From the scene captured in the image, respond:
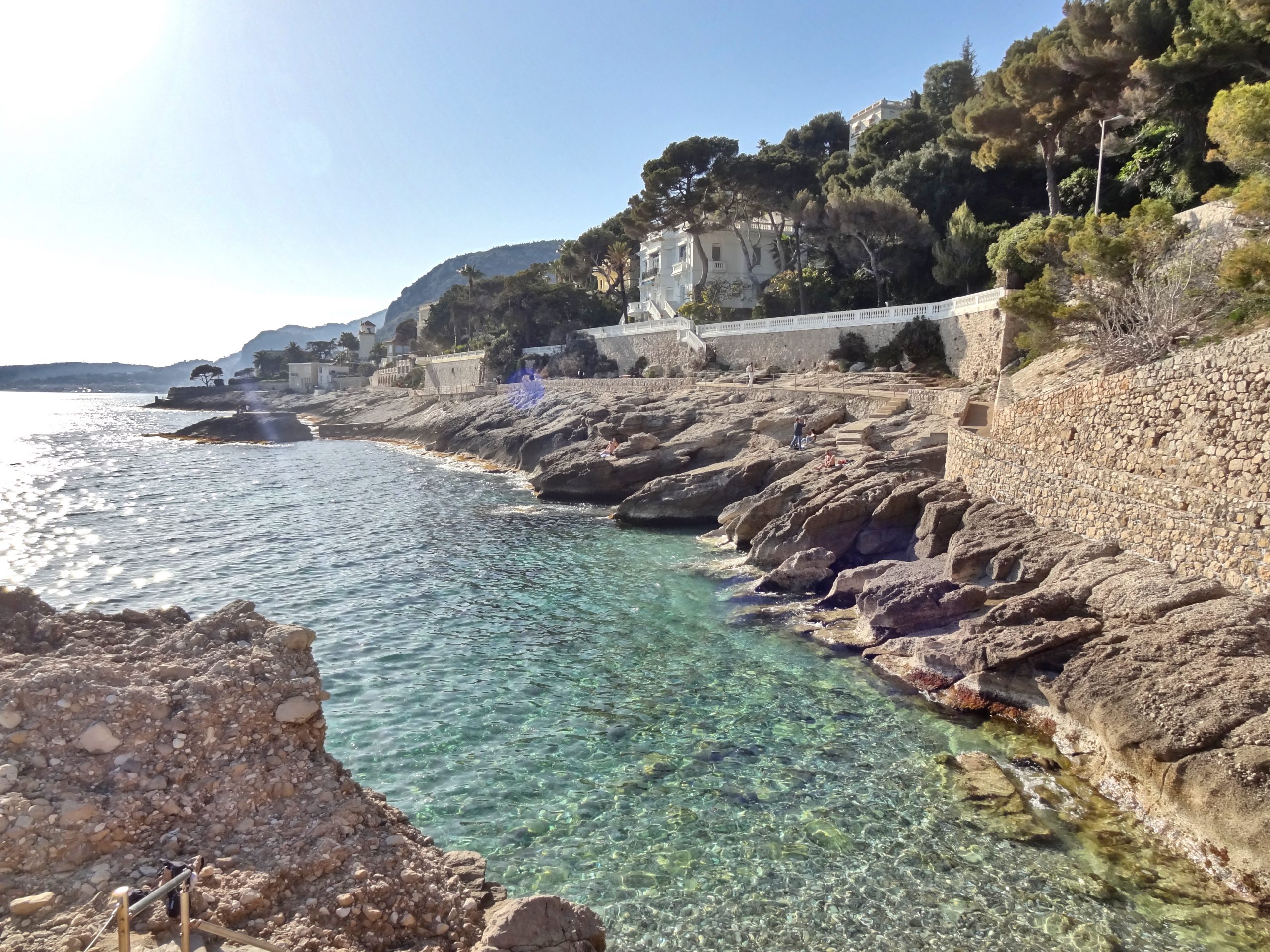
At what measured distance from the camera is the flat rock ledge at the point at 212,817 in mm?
4312

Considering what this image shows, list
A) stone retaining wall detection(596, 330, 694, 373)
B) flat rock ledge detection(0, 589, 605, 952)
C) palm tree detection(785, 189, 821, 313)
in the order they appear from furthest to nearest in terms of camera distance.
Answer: stone retaining wall detection(596, 330, 694, 373)
palm tree detection(785, 189, 821, 313)
flat rock ledge detection(0, 589, 605, 952)

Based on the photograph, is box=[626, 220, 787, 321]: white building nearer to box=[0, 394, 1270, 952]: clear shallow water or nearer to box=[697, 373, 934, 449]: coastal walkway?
box=[697, 373, 934, 449]: coastal walkway

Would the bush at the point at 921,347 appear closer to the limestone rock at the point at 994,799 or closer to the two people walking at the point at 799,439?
the two people walking at the point at 799,439

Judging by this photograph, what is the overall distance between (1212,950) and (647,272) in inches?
2449

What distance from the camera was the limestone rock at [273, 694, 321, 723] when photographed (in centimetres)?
571

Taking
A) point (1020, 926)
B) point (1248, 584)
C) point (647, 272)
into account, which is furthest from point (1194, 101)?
point (647, 272)

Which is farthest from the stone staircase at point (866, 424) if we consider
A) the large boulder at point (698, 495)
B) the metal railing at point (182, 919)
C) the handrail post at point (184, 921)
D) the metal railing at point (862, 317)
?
the handrail post at point (184, 921)

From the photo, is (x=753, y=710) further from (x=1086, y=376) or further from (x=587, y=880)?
(x=1086, y=376)

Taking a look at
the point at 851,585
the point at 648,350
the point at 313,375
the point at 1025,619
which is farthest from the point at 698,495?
the point at 313,375

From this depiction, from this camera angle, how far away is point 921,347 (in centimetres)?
3275

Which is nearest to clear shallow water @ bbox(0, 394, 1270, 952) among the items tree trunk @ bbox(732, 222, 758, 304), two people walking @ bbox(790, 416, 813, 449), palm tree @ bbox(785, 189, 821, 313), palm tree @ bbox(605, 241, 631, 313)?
two people walking @ bbox(790, 416, 813, 449)

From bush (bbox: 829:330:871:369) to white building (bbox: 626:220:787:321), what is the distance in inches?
695

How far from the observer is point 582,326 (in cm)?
6450

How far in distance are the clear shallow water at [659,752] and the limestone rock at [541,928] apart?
5.63 feet
